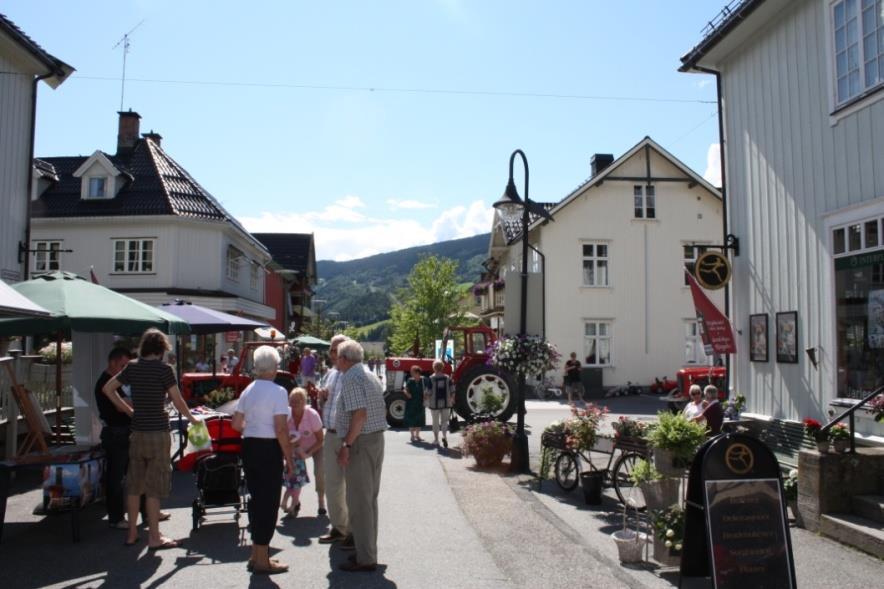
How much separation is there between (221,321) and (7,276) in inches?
193

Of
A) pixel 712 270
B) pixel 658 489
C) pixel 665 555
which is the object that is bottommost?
pixel 665 555

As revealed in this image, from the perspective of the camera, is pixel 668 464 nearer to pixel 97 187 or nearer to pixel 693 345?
pixel 693 345

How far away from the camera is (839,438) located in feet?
24.7

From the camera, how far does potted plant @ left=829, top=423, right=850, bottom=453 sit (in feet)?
24.4

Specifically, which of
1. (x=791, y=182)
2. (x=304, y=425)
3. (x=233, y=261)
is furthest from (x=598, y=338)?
(x=304, y=425)

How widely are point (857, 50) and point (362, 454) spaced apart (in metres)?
7.38

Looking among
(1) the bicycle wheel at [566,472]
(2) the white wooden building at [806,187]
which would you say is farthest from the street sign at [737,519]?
(1) the bicycle wheel at [566,472]

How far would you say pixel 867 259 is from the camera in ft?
28.0

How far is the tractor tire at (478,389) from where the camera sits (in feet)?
55.8

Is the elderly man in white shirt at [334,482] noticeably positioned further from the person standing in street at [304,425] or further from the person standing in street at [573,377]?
the person standing in street at [573,377]

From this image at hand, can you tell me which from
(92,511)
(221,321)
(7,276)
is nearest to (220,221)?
(7,276)

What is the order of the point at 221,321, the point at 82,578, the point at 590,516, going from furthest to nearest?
the point at 221,321, the point at 590,516, the point at 82,578

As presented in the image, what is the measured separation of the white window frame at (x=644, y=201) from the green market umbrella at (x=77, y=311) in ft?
80.4

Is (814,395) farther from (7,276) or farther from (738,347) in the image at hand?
(7,276)
